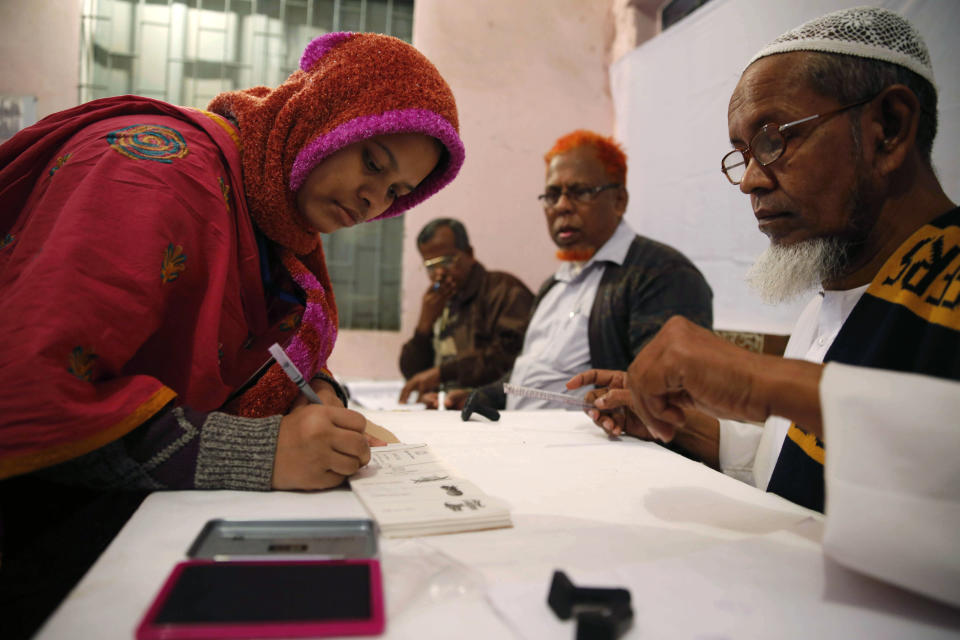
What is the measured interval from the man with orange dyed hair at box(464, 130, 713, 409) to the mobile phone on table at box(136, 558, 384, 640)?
1589mm

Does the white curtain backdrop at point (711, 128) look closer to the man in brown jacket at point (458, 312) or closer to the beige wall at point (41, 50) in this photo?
the man in brown jacket at point (458, 312)

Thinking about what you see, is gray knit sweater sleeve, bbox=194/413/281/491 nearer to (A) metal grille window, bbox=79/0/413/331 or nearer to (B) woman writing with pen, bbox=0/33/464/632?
(B) woman writing with pen, bbox=0/33/464/632

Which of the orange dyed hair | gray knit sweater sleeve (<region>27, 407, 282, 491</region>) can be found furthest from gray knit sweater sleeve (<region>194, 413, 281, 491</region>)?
the orange dyed hair

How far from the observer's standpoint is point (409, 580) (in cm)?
55

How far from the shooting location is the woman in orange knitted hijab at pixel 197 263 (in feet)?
2.22

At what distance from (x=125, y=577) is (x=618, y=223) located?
224cm

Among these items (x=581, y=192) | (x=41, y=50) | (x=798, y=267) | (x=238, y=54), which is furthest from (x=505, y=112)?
(x=798, y=267)

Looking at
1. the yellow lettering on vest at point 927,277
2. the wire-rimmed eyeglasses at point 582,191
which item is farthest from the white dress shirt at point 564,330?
the yellow lettering on vest at point 927,277

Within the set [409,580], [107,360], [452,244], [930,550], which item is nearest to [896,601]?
[930,550]

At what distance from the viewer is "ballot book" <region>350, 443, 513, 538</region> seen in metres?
0.67

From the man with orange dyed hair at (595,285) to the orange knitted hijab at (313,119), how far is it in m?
1.12

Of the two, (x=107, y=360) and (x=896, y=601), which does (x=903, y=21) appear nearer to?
(x=896, y=601)

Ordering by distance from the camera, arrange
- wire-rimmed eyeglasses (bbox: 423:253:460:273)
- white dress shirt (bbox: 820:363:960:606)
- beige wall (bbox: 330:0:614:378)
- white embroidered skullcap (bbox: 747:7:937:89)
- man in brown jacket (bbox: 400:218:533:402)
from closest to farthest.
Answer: white dress shirt (bbox: 820:363:960:606) < white embroidered skullcap (bbox: 747:7:937:89) < man in brown jacket (bbox: 400:218:533:402) < wire-rimmed eyeglasses (bbox: 423:253:460:273) < beige wall (bbox: 330:0:614:378)

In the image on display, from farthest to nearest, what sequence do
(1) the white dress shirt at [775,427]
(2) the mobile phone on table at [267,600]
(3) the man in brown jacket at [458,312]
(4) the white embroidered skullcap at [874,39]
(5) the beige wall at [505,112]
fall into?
(5) the beige wall at [505,112] → (3) the man in brown jacket at [458,312] → (1) the white dress shirt at [775,427] → (4) the white embroidered skullcap at [874,39] → (2) the mobile phone on table at [267,600]
